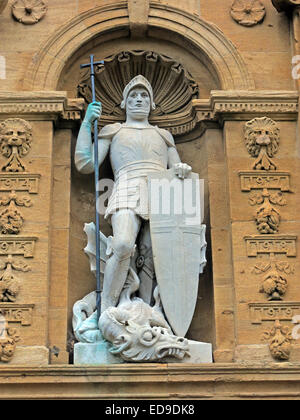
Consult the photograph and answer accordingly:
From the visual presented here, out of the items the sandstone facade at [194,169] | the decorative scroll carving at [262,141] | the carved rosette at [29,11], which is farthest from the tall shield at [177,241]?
the carved rosette at [29,11]

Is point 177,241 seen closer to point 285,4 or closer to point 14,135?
point 14,135

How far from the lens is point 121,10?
1247 cm

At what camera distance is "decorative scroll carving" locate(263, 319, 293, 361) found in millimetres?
10609

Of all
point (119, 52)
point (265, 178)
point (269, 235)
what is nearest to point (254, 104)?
point (265, 178)

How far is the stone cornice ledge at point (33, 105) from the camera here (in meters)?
11.8

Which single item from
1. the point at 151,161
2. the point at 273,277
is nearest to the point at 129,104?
the point at 151,161

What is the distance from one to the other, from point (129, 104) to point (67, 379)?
344 cm

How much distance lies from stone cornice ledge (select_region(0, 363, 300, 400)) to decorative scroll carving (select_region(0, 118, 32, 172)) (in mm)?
2396

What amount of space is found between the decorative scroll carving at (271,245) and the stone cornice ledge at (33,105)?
2557 mm

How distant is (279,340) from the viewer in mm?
10688

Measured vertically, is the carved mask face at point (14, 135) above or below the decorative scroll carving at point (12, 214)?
above

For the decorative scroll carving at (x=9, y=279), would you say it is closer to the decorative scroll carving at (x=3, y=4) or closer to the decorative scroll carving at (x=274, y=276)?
the decorative scroll carving at (x=274, y=276)

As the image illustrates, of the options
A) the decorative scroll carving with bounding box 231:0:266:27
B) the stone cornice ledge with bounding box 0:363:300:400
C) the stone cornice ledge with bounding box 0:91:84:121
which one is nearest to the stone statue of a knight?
the stone cornice ledge with bounding box 0:363:300:400

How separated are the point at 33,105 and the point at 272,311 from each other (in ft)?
11.3
